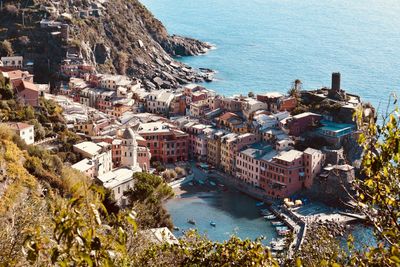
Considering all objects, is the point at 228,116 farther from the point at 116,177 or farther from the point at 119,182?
the point at 119,182

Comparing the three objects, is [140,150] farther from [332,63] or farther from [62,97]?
[332,63]

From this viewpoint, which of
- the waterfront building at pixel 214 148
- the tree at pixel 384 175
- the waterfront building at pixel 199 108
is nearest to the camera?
the tree at pixel 384 175

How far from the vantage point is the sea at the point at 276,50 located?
93.8 ft

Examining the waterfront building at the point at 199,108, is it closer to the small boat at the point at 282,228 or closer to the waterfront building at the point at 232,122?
the waterfront building at the point at 232,122

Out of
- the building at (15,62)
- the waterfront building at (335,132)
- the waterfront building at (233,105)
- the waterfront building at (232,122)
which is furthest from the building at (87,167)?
the building at (15,62)

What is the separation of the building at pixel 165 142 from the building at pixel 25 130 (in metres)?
Answer: 7.04

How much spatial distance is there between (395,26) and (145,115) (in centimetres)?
5536

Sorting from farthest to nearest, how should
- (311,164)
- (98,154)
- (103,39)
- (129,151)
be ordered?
(103,39), (311,164), (129,151), (98,154)

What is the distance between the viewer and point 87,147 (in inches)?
1154

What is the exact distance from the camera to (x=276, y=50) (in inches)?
2734

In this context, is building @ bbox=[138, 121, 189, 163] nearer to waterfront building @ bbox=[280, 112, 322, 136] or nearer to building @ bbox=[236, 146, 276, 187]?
building @ bbox=[236, 146, 276, 187]

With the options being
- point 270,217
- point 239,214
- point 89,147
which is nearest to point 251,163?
point 239,214

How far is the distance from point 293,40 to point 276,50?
674 cm

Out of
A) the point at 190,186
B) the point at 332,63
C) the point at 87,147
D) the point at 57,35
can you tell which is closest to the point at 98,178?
the point at 87,147
